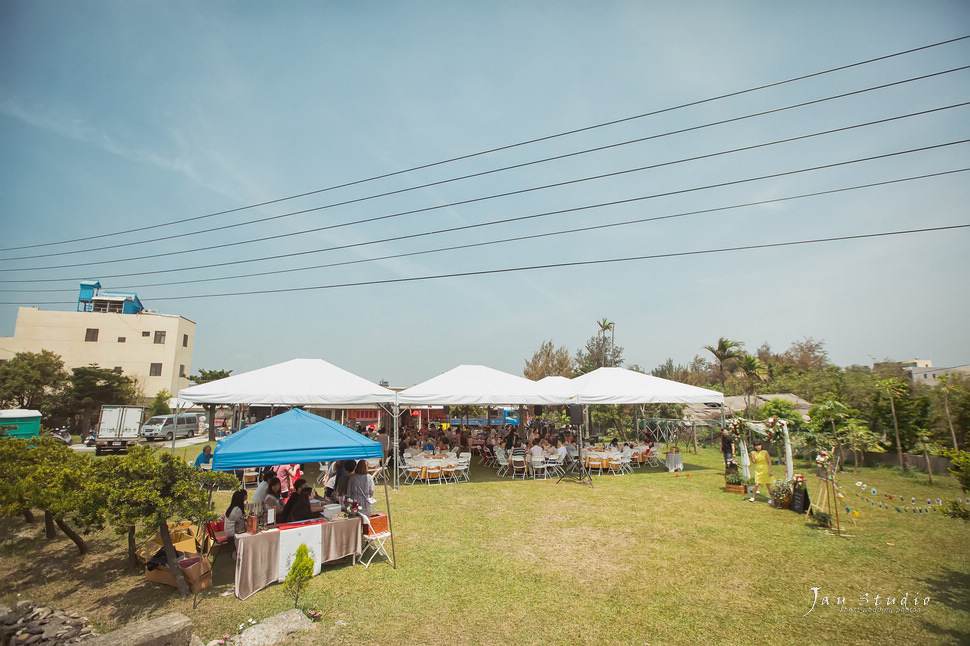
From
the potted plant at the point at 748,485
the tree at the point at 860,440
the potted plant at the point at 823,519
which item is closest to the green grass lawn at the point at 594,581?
the potted plant at the point at 823,519

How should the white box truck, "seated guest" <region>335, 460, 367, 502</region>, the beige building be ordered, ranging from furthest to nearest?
the beige building < the white box truck < "seated guest" <region>335, 460, 367, 502</region>

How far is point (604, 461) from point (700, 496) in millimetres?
3685

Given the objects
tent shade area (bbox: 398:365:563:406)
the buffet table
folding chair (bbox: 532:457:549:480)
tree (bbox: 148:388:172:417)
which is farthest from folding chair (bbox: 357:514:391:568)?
tree (bbox: 148:388:172:417)

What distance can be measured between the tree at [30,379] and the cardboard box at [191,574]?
35650mm

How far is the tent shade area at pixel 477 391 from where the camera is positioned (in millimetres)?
12746

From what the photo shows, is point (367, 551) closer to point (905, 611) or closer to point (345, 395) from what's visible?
point (345, 395)

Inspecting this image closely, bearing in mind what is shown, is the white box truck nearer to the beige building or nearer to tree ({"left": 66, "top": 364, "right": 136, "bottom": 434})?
tree ({"left": 66, "top": 364, "right": 136, "bottom": 434})

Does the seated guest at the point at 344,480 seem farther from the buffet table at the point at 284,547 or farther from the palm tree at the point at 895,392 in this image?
the palm tree at the point at 895,392

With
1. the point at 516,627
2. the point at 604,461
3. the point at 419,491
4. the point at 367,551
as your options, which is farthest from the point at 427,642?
the point at 604,461

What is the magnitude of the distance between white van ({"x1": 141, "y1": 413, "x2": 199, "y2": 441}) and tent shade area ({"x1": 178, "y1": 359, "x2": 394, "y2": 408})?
49.2ft

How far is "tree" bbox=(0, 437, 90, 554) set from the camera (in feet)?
18.0

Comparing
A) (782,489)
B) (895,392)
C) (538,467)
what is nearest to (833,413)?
(895,392)

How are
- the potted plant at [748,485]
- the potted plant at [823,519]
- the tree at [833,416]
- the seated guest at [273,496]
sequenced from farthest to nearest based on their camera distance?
the tree at [833,416], the potted plant at [748,485], the potted plant at [823,519], the seated guest at [273,496]

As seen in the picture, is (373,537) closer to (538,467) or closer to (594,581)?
(594,581)
